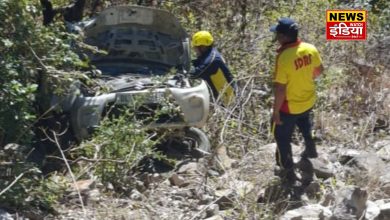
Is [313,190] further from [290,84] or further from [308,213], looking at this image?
[290,84]

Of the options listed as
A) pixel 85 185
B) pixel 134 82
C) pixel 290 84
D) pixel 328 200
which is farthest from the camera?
pixel 134 82

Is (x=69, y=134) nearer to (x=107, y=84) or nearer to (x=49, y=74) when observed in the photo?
(x=107, y=84)

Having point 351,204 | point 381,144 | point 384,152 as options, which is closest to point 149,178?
point 351,204

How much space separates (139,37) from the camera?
32.1ft

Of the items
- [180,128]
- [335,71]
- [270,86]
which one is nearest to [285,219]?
[180,128]

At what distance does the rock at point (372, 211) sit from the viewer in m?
7.05

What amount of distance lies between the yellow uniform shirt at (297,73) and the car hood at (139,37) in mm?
2173

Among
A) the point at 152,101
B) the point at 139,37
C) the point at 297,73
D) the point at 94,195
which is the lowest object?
the point at 94,195

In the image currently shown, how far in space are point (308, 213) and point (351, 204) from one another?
0.36 meters

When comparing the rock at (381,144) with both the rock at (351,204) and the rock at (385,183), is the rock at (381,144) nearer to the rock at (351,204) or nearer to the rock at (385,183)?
the rock at (385,183)

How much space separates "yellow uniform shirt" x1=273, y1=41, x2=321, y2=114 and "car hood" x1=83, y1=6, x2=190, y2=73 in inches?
85.6

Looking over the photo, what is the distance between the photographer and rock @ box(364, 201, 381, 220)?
7.05m

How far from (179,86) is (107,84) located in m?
0.77

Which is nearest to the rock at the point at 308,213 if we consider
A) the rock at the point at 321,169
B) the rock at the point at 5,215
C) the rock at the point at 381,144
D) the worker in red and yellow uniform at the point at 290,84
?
the worker in red and yellow uniform at the point at 290,84
